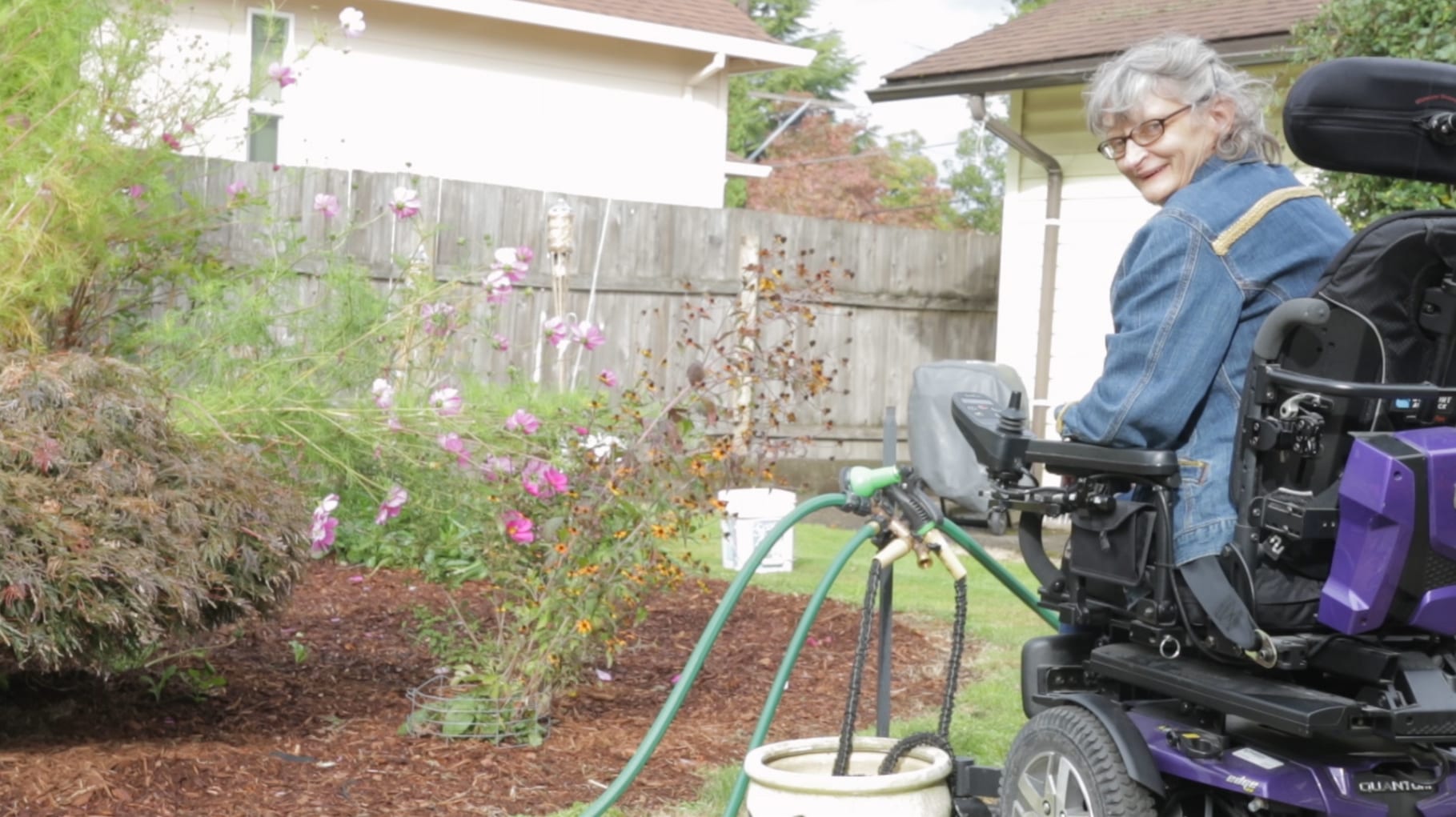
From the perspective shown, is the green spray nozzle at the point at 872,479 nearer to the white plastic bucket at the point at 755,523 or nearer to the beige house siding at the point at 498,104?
the white plastic bucket at the point at 755,523

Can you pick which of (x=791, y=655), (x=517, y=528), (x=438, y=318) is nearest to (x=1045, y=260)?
(x=438, y=318)

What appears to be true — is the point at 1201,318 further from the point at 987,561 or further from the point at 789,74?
the point at 789,74

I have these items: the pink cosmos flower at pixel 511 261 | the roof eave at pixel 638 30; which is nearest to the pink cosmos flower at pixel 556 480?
the pink cosmos flower at pixel 511 261

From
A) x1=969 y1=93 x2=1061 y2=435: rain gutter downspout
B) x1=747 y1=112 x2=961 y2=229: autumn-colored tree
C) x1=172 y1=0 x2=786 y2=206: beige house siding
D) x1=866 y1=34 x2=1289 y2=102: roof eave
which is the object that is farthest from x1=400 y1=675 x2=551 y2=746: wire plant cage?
x1=747 y1=112 x2=961 y2=229: autumn-colored tree

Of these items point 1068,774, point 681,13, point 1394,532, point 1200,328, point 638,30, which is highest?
point 681,13

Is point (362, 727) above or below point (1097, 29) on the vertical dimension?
below

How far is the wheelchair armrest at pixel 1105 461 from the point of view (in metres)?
3.03

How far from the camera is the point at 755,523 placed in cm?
827

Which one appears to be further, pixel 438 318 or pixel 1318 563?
pixel 438 318

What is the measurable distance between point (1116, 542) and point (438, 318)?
13.3 feet

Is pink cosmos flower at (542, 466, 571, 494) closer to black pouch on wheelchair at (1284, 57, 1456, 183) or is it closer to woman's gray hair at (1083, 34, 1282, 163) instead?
woman's gray hair at (1083, 34, 1282, 163)

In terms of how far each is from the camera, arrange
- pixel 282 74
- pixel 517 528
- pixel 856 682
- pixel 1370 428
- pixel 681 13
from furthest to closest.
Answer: pixel 681 13 < pixel 282 74 < pixel 517 528 < pixel 856 682 < pixel 1370 428

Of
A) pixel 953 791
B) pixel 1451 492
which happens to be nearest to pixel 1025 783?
pixel 953 791

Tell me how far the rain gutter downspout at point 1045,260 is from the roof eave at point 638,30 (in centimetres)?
379
